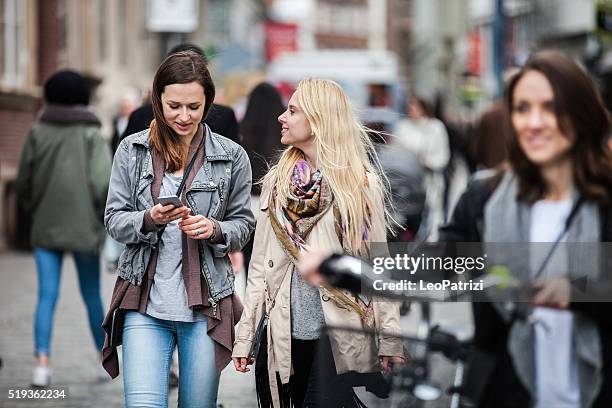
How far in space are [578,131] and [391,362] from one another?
3.29 ft

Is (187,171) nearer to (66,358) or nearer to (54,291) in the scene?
(54,291)

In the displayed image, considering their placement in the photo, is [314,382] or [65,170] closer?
[314,382]

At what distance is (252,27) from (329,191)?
2299 inches

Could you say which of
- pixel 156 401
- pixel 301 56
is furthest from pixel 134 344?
pixel 301 56

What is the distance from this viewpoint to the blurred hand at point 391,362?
3.52m

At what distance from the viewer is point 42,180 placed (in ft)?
25.7

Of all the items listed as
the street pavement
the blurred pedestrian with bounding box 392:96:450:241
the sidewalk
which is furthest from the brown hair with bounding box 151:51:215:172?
the blurred pedestrian with bounding box 392:96:450:241

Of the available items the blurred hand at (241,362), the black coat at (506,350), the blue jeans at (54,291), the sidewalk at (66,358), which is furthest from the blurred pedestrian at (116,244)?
the black coat at (506,350)

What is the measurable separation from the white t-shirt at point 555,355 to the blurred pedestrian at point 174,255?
158cm

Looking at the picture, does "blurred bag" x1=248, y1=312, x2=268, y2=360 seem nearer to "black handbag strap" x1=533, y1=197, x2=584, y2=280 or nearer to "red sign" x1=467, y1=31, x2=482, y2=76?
"black handbag strap" x1=533, y1=197, x2=584, y2=280

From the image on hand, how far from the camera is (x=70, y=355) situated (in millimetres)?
8727

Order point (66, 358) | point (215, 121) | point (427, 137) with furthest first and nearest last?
point (427, 137) → point (66, 358) → point (215, 121)

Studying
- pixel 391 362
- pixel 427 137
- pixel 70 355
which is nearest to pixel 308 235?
pixel 391 362

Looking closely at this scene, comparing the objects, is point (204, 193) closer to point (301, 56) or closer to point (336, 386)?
point (336, 386)
